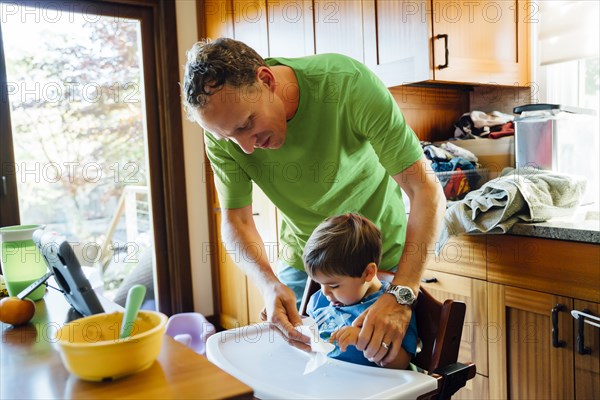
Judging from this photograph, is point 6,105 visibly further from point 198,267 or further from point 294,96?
point 294,96

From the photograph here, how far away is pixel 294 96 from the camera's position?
4.11ft

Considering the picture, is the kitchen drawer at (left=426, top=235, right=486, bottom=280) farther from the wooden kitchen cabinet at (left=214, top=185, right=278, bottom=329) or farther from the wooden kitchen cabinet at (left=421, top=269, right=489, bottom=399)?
the wooden kitchen cabinet at (left=214, top=185, right=278, bottom=329)

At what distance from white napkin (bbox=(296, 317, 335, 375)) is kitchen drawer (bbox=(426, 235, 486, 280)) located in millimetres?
735

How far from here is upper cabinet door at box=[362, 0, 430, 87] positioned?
1911mm

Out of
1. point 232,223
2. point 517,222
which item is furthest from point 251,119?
point 517,222

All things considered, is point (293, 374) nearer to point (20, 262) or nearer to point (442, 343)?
point (442, 343)

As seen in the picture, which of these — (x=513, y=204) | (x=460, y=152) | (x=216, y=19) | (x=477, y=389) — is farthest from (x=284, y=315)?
(x=216, y=19)

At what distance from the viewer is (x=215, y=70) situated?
3.53 ft

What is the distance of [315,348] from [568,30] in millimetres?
1813

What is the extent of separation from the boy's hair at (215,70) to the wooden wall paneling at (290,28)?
123 cm

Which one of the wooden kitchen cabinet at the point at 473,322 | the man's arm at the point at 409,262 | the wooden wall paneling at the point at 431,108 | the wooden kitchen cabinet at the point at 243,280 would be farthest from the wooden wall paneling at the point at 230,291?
the man's arm at the point at 409,262

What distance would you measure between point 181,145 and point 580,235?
7.29 feet

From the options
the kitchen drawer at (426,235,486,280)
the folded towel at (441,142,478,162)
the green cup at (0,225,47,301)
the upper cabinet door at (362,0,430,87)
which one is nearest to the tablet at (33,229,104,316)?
the green cup at (0,225,47,301)

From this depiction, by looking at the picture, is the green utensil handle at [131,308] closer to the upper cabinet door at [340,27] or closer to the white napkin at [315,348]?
the white napkin at [315,348]
